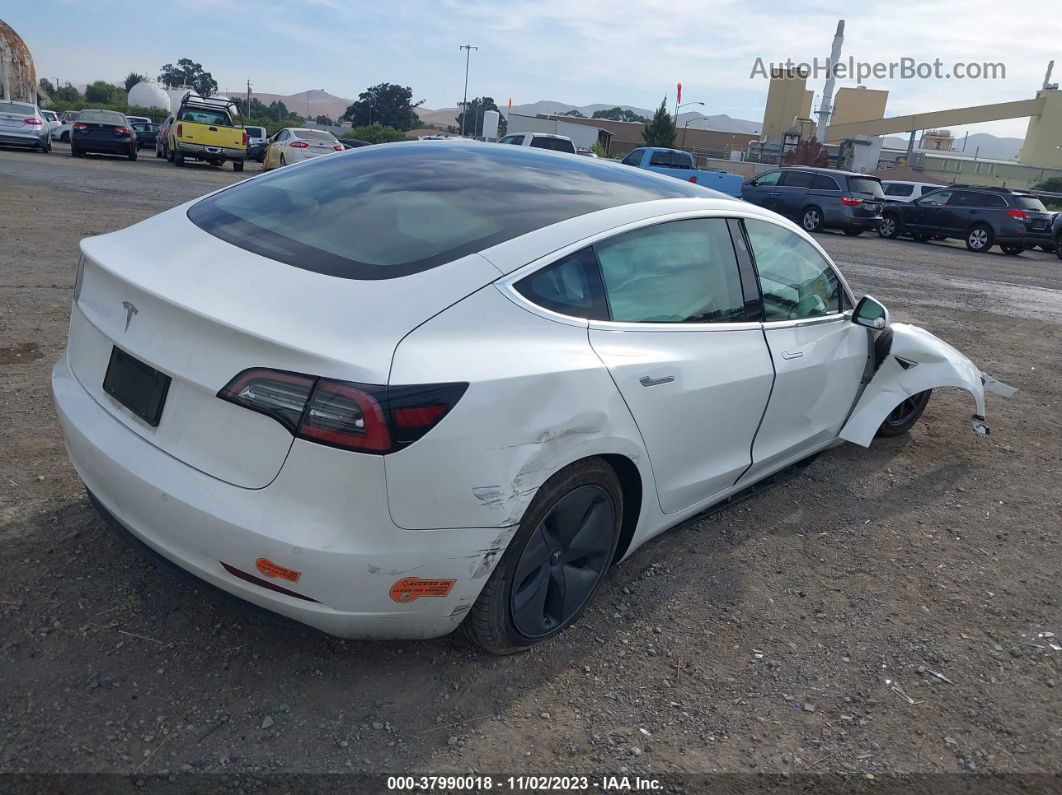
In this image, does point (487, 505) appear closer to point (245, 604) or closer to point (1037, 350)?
point (245, 604)

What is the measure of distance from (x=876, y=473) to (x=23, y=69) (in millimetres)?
59407

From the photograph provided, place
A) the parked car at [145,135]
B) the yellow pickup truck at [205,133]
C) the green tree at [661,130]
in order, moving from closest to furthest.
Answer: the yellow pickup truck at [205,133]
the parked car at [145,135]
the green tree at [661,130]

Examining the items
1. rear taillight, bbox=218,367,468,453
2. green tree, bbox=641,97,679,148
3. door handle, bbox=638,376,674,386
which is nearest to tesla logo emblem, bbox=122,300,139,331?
rear taillight, bbox=218,367,468,453

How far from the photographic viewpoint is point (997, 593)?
12.3 feet

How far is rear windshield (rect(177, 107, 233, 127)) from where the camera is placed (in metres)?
24.6

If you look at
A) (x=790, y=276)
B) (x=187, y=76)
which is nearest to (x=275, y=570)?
(x=790, y=276)

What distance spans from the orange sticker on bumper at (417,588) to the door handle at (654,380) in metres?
0.96

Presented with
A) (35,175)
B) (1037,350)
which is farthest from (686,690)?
(35,175)

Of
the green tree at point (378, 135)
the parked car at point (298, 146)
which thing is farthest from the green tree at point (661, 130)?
the parked car at point (298, 146)

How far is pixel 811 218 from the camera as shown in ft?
73.0

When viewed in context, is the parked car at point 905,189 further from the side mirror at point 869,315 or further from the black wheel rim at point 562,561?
the black wheel rim at point 562,561

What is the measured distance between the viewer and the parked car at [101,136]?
2462cm

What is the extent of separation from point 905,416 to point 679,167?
2101 centimetres

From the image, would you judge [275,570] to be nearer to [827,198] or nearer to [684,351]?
[684,351]
